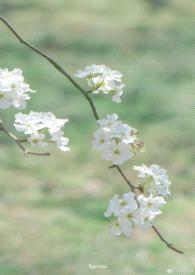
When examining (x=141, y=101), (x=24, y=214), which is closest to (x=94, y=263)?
(x=24, y=214)

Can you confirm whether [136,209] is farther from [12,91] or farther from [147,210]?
[12,91]

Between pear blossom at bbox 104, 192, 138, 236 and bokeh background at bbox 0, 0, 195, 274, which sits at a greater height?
bokeh background at bbox 0, 0, 195, 274

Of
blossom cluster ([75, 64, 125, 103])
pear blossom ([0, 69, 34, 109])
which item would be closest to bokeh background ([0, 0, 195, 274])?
blossom cluster ([75, 64, 125, 103])

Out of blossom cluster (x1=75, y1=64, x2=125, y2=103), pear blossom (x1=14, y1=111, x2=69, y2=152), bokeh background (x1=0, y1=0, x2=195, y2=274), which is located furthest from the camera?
bokeh background (x1=0, y1=0, x2=195, y2=274)

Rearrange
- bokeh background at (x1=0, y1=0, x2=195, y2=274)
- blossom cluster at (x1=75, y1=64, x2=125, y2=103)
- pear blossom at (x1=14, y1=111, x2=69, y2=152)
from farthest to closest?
bokeh background at (x1=0, y1=0, x2=195, y2=274)
blossom cluster at (x1=75, y1=64, x2=125, y2=103)
pear blossom at (x1=14, y1=111, x2=69, y2=152)

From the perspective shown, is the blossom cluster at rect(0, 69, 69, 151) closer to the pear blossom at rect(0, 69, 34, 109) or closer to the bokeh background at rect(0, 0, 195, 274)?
the pear blossom at rect(0, 69, 34, 109)

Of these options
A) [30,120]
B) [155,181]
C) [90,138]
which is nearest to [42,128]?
[30,120]

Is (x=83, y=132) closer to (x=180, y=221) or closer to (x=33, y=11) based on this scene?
(x=180, y=221)

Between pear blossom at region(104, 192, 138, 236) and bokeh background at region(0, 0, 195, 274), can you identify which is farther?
bokeh background at region(0, 0, 195, 274)
